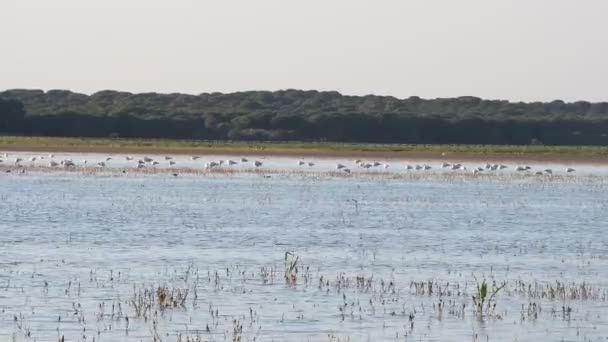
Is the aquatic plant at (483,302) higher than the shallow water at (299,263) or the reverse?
higher

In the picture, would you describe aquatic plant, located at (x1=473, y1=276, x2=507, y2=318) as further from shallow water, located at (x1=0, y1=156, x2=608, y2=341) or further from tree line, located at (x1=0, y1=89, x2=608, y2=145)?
tree line, located at (x1=0, y1=89, x2=608, y2=145)

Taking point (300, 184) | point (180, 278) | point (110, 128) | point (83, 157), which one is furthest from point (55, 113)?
point (180, 278)

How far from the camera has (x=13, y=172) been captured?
4809cm

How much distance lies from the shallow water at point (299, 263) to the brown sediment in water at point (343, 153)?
2930 centimetres

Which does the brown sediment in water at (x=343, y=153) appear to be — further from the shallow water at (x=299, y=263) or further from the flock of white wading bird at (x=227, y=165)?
the shallow water at (x=299, y=263)

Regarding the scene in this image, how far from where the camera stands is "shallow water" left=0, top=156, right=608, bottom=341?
1617 cm

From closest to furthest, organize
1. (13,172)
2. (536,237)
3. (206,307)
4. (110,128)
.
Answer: (206,307) → (536,237) → (13,172) → (110,128)

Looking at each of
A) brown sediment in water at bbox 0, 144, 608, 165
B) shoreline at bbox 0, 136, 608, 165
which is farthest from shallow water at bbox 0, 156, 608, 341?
shoreline at bbox 0, 136, 608, 165

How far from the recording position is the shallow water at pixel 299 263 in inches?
637

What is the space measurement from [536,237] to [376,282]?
813 cm

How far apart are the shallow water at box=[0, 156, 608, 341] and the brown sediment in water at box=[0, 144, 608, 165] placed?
29.3 m

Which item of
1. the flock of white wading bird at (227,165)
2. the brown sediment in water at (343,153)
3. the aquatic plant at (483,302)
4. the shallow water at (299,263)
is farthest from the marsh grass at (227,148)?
the aquatic plant at (483,302)

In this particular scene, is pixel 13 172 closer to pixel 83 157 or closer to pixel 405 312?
pixel 83 157

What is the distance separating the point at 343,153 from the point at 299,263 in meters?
50.8
